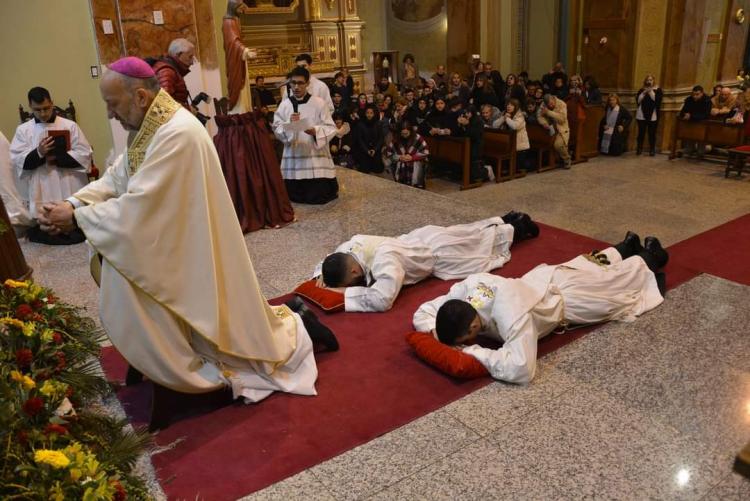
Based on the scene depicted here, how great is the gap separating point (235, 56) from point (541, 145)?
4.52 metres

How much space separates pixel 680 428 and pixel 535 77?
1214cm

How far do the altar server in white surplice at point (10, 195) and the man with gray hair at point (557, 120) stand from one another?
6.60m

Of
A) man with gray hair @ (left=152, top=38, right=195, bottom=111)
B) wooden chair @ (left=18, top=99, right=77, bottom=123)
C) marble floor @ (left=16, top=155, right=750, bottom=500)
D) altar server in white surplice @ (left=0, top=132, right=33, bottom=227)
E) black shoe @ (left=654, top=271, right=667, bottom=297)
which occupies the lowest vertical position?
marble floor @ (left=16, top=155, right=750, bottom=500)

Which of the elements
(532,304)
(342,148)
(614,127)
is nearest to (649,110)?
(614,127)

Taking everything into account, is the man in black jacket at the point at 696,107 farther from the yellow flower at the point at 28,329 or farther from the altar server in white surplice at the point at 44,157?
the yellow flower at the point at 28,329

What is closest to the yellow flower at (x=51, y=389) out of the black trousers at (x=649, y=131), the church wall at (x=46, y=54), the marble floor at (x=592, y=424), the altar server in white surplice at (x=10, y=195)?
the marble floor at (x=592, y=424)

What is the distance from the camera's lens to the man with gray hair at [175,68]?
16.9 ft

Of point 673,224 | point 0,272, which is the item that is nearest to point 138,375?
point 0,272

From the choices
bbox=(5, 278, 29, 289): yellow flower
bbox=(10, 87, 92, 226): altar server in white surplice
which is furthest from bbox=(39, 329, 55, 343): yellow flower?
bbox=(10, 87, 92, 226): altar server in white surplice

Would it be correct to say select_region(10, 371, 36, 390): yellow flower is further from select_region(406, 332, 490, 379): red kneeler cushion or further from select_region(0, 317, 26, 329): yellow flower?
select_region(406, 332, 490, 379): red kneeler cushion

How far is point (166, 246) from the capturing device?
269 centimetres

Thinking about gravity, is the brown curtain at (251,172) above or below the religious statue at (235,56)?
below

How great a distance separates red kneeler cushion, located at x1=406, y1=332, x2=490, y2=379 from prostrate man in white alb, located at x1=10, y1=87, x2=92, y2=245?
150 inches

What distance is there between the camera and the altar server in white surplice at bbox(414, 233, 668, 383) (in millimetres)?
3244
